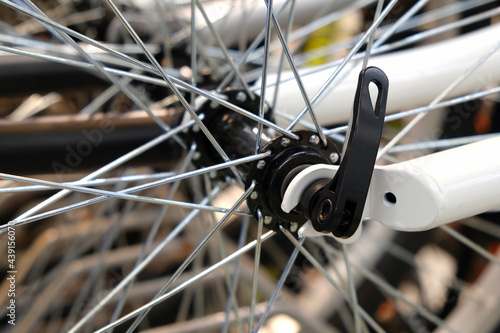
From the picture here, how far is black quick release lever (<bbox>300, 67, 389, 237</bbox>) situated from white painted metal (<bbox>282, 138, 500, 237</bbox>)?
0.02m

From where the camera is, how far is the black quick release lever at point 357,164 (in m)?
0.27

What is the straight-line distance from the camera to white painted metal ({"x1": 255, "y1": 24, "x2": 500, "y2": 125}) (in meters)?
0.44

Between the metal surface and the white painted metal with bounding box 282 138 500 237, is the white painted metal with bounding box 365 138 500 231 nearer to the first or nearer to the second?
the white painted metal with bounding box 282 138 500 237

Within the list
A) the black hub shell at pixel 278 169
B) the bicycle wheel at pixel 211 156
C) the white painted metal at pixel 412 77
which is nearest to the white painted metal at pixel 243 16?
the bicycle wheel at pixel 211 156

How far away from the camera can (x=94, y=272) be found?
0.76 metres

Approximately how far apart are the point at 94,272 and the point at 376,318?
0.52 metres

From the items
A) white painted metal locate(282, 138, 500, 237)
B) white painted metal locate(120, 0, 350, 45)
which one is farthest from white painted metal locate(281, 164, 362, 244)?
white painted metal locate(120, 0, 350, 45)

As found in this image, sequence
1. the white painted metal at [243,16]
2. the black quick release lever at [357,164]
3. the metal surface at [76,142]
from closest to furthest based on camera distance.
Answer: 1. the black quick release lever at [357,164]
2. the metal surface at [76,142]
3. the white painted metal at [243,16]

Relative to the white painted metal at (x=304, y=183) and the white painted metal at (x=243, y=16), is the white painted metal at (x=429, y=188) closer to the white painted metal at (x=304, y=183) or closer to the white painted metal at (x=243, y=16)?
the white painted metal at (x=304, y=183)

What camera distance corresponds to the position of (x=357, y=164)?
271mm

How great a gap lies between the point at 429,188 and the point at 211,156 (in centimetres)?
17

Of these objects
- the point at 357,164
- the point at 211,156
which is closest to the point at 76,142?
the point at 211,156

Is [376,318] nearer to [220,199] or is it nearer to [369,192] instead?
[220,199]

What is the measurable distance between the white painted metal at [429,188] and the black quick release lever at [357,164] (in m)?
0.02
